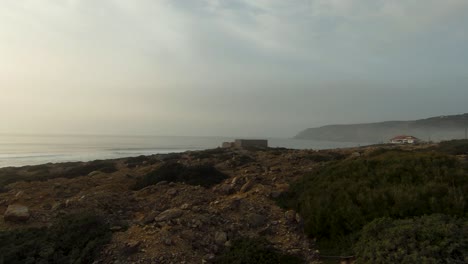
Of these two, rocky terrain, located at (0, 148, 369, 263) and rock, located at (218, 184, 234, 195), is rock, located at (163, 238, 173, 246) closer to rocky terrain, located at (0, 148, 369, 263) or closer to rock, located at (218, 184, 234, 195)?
rocky terrain, located at (0, 148, 369, 263)

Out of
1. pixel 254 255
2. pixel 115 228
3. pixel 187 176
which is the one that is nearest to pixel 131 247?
pixel 115 228

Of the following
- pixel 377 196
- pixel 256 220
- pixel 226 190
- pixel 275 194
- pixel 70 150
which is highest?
pixel 377 196

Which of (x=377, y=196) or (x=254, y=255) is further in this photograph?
(x=377, y=196)

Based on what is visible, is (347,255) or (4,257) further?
(4,257)

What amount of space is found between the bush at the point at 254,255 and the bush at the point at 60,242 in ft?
10.4

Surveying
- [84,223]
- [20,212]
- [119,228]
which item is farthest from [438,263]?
[20,212]

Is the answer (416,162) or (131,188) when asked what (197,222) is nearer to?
(416,162)

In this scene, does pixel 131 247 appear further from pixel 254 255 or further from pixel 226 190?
pixel 226 190

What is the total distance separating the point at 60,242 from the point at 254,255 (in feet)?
16.5

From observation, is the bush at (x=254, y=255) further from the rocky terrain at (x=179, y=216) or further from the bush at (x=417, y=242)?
the bush at (x=417, y=242)

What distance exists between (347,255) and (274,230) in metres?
2.34

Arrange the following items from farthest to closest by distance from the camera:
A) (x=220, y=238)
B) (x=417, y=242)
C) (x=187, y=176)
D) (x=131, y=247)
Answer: (x=187, y=176)
(x=220, y=238)
(x=131, y=247)
(x=417, y=242)

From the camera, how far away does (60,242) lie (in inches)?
340

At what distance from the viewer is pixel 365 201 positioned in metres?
8.49
